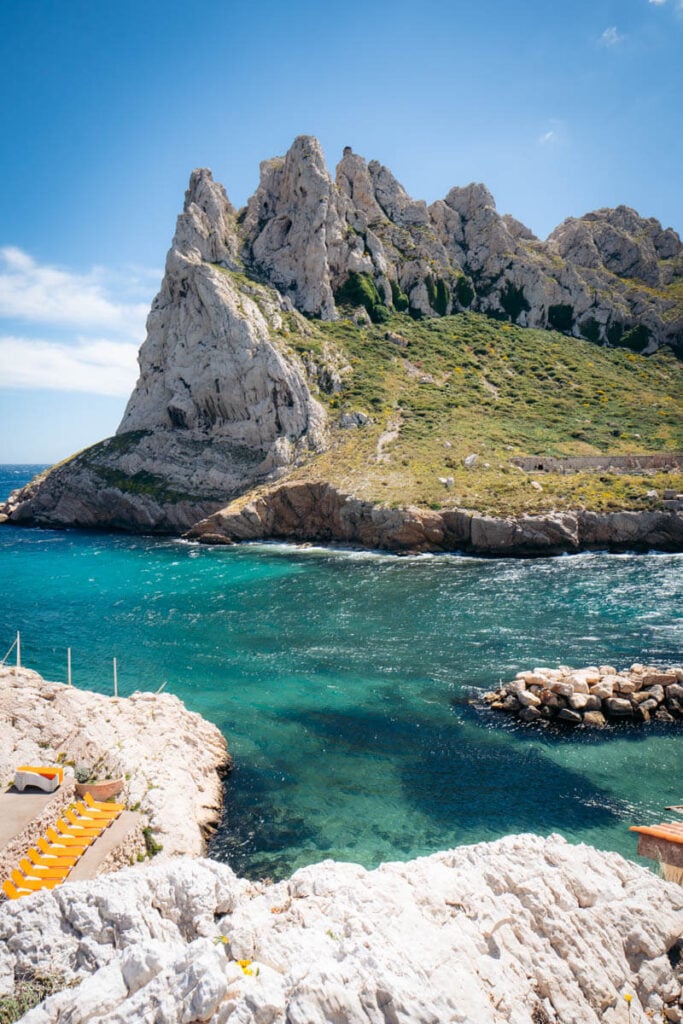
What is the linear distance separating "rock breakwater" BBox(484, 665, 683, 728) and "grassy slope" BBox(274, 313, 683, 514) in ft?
105

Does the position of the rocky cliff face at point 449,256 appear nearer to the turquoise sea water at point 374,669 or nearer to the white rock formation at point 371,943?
the turquoise sea water at point 374,669

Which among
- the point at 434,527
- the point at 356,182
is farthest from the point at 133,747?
the point at 356,182

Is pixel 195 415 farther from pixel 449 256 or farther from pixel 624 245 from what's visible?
pixel 624 245

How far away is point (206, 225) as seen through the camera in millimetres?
86312

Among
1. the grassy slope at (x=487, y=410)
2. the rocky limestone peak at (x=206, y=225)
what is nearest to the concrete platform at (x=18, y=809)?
the grassy slope at (x=487, y=410)

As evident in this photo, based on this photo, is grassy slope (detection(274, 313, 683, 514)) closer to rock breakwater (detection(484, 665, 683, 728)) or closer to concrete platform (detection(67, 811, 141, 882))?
rock breakwater (detection(484, 665, 683, 728))

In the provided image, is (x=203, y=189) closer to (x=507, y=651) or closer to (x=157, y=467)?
(x=157, y=467)

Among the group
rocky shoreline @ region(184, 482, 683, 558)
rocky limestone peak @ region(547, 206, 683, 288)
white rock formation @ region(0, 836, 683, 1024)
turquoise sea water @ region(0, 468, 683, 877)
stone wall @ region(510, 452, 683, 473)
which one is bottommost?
turquoise sea water @ region(0, 468, 683, 877)

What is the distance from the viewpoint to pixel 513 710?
23.6 metres

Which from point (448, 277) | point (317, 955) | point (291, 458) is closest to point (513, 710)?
point (317, 955)

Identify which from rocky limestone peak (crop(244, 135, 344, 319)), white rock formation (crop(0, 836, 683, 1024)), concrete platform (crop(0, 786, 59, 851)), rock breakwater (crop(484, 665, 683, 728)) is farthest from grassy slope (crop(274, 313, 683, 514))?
white rock formation (crop(0, 836, 683, 1024))

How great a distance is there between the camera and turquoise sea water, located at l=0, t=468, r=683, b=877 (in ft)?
55.9

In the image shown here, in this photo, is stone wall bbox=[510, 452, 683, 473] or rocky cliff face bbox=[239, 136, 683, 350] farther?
rocky cliff face bbox=[239, 136, 683, 350]

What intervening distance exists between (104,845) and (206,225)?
295 ft
